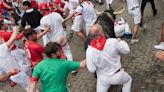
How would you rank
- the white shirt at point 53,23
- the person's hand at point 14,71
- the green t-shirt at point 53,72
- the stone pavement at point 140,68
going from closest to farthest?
the green t-shirt at point 53,72 < the person's hand at point 14,71 < the stone pavement at point 140,68 < the white shirt at point 53,23

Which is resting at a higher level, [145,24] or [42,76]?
[42,76]

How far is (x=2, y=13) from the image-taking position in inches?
414

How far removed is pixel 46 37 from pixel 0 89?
5.64 ft

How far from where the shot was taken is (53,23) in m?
7.39

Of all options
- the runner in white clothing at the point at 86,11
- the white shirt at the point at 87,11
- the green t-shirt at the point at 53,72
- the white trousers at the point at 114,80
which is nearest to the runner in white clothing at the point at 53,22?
the runner in white clothing at the point at 86,11

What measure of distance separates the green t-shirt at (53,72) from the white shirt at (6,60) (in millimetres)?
1278

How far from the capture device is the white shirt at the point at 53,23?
287 inches

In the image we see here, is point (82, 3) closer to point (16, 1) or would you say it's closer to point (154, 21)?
point (154, 21)

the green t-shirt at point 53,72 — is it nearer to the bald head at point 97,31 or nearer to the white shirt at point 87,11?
the bald head at point 97,31

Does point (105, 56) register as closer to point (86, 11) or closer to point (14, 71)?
point (14, 71)

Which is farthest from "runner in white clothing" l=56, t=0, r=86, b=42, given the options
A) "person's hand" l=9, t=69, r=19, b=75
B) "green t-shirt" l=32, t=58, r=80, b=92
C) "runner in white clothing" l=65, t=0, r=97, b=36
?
"green t-shirt" l=32, t=58, r=80, b=92

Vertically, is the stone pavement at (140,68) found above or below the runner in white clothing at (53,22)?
below

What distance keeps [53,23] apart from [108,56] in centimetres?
268

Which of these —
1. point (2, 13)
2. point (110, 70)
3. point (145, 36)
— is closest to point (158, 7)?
point (145, 36)
